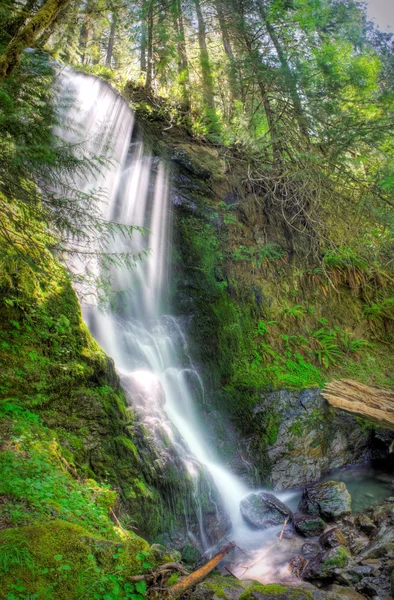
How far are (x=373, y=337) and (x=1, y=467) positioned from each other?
10.6m

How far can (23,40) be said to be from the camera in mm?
3619

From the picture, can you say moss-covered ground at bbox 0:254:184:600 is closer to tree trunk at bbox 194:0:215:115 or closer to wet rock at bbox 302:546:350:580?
wet rock at bbox 302:546:350:580

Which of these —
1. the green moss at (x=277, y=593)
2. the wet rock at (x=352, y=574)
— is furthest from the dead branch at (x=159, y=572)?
the wet rock at (x=352, y=574)

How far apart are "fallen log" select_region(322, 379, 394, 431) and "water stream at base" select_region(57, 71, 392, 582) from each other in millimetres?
2389

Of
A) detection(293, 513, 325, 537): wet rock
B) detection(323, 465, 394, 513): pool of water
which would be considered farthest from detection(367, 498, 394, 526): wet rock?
detection(293, 513, 325, 537): wet rock

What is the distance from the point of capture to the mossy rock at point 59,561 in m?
2.31

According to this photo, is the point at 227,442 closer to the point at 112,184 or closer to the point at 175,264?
the point at 175,264

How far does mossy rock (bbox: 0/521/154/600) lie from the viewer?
231cm

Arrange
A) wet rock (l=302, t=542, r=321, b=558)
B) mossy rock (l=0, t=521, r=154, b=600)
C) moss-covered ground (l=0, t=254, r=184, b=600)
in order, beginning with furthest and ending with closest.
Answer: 1. wet rock (l=302, t=542, r=321, b=558)
2. moss-covered ground (l=0, t=254, r=184, b=600)
3. mossy rock (l=0, t=521, r=154, b=600)

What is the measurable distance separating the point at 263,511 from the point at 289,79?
967 cm

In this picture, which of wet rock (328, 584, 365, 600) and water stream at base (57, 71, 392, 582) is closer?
wet rock (328, 584, 365, 600)

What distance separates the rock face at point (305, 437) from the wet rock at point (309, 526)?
1.39 m

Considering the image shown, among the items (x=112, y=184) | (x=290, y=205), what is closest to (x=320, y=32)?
(x=290, y=205)

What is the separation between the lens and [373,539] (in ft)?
18.4
